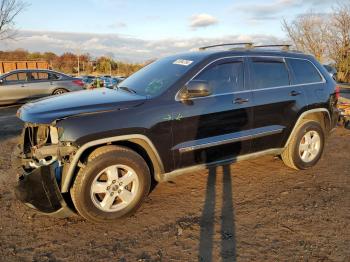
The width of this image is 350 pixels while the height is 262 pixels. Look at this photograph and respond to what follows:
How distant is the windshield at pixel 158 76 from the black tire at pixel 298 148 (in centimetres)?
205

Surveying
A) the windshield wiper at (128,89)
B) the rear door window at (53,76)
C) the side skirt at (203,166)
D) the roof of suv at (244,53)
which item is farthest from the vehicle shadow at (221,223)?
the rear door window at (53,76)

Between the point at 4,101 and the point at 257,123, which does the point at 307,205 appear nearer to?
the point at 257,123

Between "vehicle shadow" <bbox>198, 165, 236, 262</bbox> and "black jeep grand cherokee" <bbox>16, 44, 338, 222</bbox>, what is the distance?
1.42 ft

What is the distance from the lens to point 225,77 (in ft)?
14.9

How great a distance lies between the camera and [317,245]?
330 cm

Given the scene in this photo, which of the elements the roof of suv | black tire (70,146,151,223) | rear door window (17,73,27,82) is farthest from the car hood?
rear door window (17,73,27,82)

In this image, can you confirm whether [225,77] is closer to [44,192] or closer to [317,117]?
[317,117]

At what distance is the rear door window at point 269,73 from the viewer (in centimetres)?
480

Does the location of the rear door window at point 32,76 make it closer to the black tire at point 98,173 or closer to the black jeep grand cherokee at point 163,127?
the black jeep grand cherokee at point 163,127

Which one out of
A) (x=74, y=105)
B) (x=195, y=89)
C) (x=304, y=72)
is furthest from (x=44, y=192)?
(x=304, y=72)

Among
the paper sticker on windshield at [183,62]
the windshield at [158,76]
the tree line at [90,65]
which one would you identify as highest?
the tree line at [90,65]

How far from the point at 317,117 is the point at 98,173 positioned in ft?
12.2

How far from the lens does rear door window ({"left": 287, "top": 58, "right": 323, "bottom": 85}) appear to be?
206 inches

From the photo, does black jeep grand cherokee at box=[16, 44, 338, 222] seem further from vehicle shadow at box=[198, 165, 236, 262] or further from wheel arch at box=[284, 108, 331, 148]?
vehicle shadow at box=[198, 165, 236, 262]
